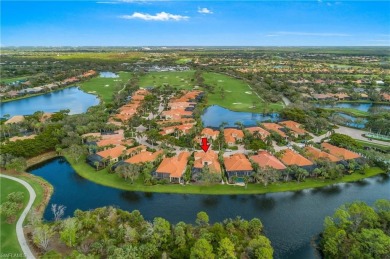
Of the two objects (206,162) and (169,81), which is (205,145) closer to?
(206,162)

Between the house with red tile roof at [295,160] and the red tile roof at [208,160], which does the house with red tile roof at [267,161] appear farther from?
the red tile roof at [208,160]

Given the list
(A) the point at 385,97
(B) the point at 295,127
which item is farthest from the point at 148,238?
(A) the point at 385,97

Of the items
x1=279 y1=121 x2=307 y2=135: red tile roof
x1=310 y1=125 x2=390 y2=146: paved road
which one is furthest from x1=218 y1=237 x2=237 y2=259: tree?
x1=279 y1=121 x2=307 y2=135: red tile roof

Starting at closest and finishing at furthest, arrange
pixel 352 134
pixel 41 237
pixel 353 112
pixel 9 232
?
pixel 41 237
pixel 9 232
pixel 352 134
pixel 353 112

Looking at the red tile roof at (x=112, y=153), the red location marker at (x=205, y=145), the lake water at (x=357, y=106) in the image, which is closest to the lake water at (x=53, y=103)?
the red tile roof at (x=112, y=153)

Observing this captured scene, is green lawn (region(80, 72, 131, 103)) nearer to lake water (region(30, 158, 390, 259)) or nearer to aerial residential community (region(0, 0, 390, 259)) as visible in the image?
aerial residential community (region(0, 0, 390, 259))

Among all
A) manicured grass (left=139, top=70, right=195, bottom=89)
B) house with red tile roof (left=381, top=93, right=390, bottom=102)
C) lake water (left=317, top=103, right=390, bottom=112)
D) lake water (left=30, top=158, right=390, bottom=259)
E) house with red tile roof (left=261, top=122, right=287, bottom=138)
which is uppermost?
manicured grass (left=139, top=70, right=195, bottom=89)
